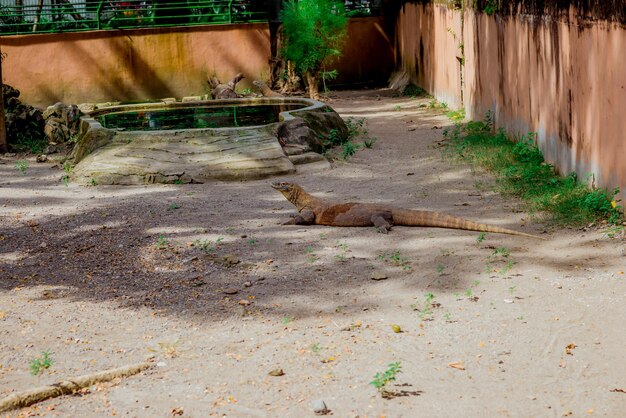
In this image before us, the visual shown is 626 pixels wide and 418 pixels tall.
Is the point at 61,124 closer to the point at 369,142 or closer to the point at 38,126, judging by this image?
the point at 38,126

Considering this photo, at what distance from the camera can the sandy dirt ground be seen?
4.87 metres

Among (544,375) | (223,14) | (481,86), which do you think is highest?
(223,14)

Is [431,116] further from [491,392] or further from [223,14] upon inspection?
[491,392]

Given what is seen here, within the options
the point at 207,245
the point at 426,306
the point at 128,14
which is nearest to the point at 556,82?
the point at 207,245

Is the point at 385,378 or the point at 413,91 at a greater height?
the point at 413,91

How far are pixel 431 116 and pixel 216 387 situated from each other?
38.9 feet

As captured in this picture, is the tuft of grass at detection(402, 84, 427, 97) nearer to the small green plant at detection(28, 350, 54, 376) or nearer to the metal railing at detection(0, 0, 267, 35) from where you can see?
the metal railing at detection(0, 0, 267, 35)

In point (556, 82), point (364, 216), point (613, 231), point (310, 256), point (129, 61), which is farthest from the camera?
point (129, 61)

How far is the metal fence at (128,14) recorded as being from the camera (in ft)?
65.8

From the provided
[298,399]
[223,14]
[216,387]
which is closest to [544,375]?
[298,399]

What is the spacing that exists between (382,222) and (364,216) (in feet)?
0.80

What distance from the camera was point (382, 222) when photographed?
833 centimetres

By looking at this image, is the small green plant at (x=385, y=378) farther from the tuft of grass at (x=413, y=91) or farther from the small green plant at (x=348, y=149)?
the tuft of grass at (x=413, y=91)

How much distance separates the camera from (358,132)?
1433 centimetres
